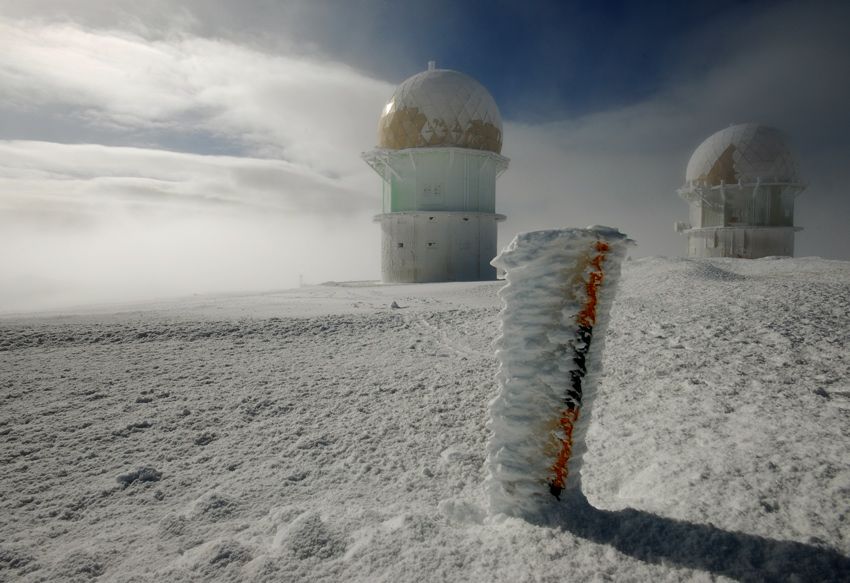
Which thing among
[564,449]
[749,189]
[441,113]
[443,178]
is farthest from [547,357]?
[749,189]

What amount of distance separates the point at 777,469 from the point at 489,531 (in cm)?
119

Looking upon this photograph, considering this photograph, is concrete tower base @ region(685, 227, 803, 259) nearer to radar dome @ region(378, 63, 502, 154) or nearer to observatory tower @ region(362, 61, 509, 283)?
observatory tower @ region(362, 61, 509, 283)

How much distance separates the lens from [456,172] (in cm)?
1424

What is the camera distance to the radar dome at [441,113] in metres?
14.0

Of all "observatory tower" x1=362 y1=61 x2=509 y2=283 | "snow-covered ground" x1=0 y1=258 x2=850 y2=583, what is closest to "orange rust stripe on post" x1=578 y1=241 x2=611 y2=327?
"snow-covered ground" x1=0 y1=258 x2=850 y2=583

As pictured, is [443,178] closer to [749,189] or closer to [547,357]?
[749,189]

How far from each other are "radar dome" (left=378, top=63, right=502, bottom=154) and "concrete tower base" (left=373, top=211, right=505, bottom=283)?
7.16ft

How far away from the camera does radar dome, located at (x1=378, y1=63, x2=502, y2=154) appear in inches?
551

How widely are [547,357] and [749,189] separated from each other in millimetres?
19318

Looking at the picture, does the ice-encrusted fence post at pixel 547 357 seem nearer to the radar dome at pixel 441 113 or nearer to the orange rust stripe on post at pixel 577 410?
the orange rust stripe on post at pixel 577 410

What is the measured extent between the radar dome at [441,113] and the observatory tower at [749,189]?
9.08 meters

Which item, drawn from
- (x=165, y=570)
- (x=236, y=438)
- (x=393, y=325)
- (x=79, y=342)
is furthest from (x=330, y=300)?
(x=165, y=570)

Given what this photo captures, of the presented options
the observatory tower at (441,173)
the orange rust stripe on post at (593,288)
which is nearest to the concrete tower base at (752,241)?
the observatory tower at (441,173)

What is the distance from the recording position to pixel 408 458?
256 centimetres
